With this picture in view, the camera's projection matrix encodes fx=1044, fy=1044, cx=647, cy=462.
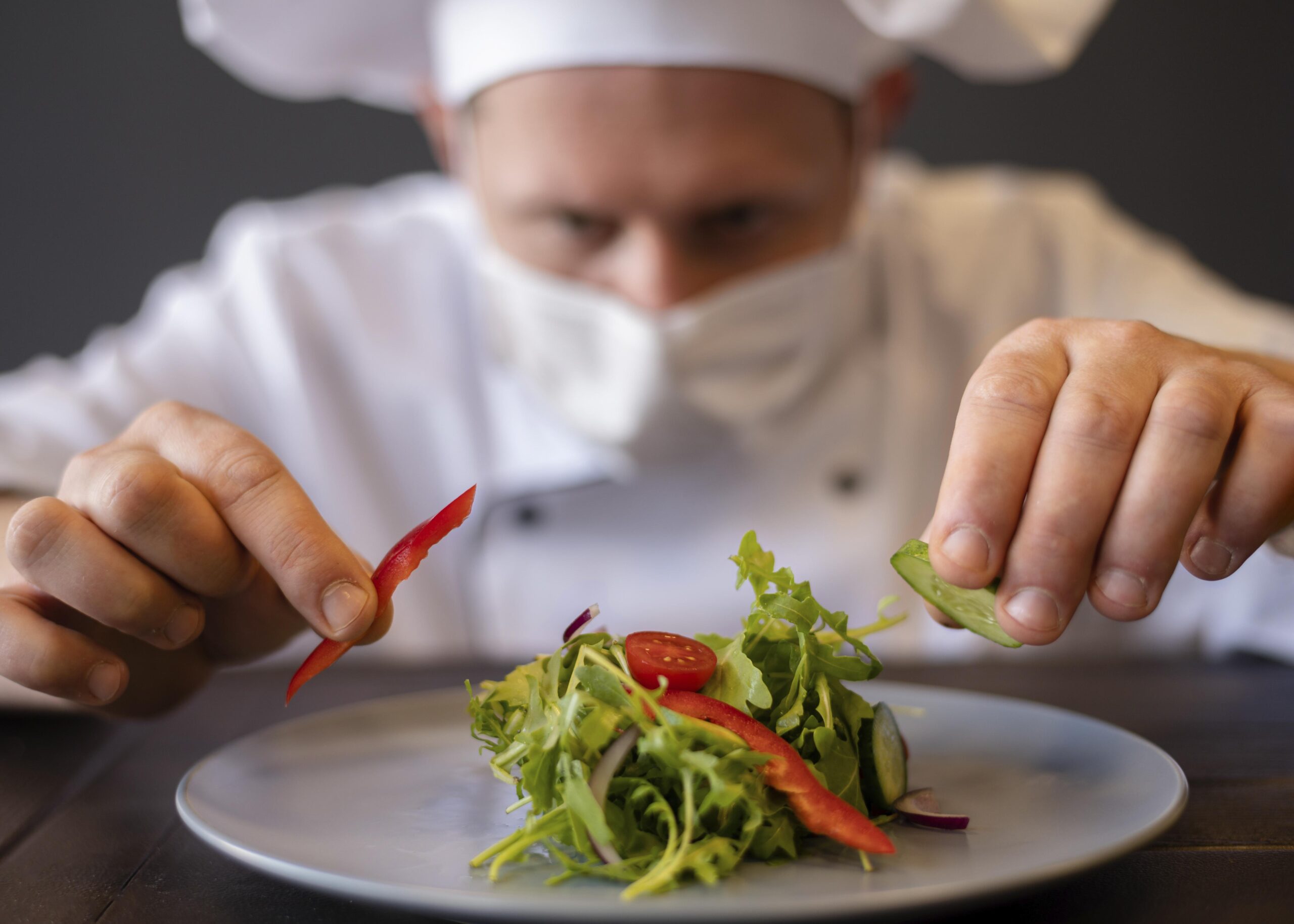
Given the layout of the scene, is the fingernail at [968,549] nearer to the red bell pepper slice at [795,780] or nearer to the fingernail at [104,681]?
the red bell pepper slice at [795,780]

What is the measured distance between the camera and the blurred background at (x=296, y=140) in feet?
8.25

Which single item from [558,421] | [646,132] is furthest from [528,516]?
[646,132]

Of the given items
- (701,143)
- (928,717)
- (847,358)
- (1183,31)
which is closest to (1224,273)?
(1183,31)

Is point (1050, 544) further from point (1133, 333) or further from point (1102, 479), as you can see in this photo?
point (1133, 333)

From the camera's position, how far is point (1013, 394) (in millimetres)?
640

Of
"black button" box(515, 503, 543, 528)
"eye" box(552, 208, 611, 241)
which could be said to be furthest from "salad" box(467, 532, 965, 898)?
"black button" box(515, 503, 543, 528)

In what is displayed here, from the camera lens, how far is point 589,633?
687 mm

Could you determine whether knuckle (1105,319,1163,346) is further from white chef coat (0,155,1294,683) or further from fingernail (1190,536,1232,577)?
white chef coat (0,155,1294,683)

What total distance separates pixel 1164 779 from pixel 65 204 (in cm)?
274

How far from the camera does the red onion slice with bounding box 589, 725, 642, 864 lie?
522 mm

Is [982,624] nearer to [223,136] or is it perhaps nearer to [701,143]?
[701,143]

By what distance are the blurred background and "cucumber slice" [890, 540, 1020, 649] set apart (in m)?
2.28

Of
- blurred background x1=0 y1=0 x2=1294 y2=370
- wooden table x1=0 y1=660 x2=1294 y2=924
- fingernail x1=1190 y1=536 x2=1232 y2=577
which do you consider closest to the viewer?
wooden table x1=0 y1=660 x2=1294 y2=924

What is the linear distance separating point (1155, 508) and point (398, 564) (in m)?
0.48
